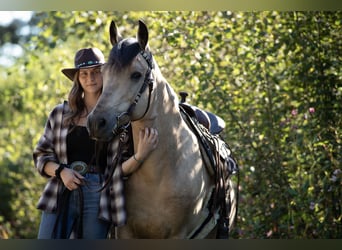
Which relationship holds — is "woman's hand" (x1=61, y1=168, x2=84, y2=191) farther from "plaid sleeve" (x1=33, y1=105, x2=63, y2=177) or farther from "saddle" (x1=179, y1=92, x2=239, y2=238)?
"saddle" (x1=179, y1=92, x2=239, y2=238)

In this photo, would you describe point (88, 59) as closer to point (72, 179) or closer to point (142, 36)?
point (142, 36)

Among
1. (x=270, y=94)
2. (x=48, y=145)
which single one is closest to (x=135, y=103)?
(x=48, y=145)

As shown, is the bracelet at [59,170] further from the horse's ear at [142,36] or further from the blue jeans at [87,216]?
the horse's ear at [142,36]

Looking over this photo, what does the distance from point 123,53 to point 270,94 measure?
296 cm

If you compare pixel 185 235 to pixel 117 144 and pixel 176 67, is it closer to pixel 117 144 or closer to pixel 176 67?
pixel 117 144

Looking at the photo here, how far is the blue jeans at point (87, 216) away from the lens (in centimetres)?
389

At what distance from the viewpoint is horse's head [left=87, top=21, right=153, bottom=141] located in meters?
3.52

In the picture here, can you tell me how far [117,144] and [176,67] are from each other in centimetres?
265

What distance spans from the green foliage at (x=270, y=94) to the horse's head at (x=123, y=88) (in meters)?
2.10

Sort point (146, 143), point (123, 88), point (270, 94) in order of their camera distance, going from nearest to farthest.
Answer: point (123, 88)
point (146, 143)
point (270, 94)

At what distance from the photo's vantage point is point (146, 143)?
372 cm
